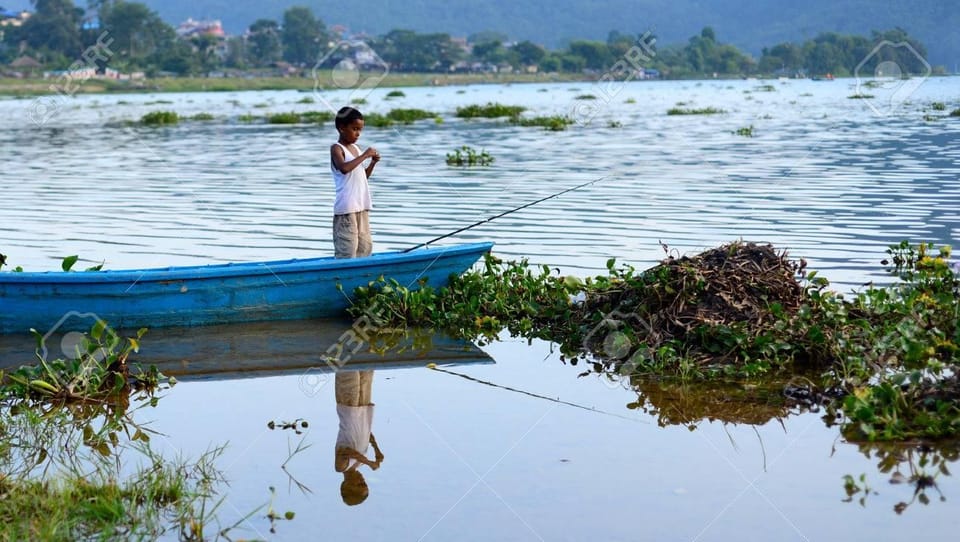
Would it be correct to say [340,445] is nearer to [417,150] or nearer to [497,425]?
[497,425]

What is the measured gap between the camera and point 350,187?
9.73 meters

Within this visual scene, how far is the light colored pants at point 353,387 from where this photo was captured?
7.71 meters

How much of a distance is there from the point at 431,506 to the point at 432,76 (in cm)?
14164

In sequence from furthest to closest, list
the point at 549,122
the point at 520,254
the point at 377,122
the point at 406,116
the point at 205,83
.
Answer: the point at 205,83
the point at 406,116
the point at 377,122
the point at 549,122
the point at 520,254

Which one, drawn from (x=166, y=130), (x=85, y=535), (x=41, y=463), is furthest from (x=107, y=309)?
(x=166, y=130)

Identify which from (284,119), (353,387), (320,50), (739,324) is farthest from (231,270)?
(320,50)

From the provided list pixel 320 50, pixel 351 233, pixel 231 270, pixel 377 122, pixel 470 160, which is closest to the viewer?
pixel 231 270

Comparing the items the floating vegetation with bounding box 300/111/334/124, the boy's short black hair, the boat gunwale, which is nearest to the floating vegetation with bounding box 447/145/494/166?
the boat gunwale

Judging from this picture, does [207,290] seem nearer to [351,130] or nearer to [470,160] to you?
[351,130]

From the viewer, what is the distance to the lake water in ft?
18.4

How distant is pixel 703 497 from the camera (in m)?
5.75

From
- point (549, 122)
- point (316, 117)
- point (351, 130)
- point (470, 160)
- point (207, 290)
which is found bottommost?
point (316, 117)

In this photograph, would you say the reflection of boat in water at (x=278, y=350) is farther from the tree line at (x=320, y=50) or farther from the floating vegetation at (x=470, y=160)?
the tree line at (x=320, y=50)

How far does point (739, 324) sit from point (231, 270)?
4005 millimetres
